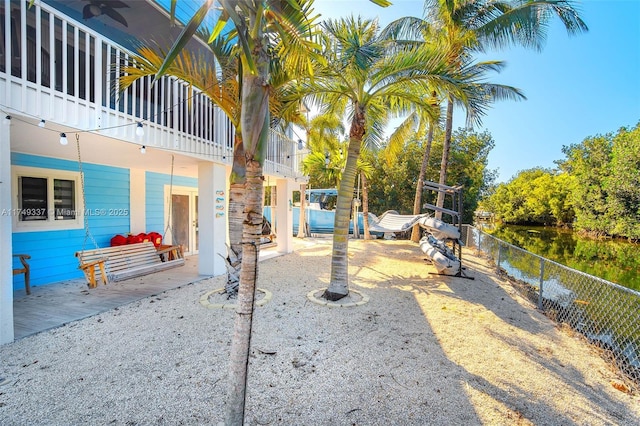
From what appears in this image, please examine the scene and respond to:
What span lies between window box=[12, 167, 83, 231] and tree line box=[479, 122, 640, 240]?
92.6 feet

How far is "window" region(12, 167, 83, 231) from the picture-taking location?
20.1ft

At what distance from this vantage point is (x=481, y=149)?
19312mm

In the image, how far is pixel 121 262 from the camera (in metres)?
6.70

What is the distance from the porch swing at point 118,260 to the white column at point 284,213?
3792mm

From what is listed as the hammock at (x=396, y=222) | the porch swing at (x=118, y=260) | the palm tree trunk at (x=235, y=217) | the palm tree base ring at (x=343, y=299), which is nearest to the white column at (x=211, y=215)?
the porch swing at (x=118, y=260)

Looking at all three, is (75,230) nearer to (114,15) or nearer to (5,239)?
(5,239)

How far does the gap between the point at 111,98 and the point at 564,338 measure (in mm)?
8042

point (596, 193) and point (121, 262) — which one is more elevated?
point (596, 193)

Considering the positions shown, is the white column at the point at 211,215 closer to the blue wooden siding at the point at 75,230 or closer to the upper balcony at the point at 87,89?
the upper balcony at the point at 87,89

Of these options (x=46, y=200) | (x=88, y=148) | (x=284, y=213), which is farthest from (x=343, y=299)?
(x=46, y=200)

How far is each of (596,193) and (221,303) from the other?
95.8ft

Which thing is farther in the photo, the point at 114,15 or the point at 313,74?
the point at 114,15

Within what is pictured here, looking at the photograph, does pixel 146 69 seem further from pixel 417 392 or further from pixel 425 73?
pixel 417 392

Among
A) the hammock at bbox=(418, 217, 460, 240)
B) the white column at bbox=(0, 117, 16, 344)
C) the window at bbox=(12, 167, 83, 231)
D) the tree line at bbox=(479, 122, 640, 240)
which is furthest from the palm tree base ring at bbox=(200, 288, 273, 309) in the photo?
the tree line at bbox=(479, 122, 640, 240)
